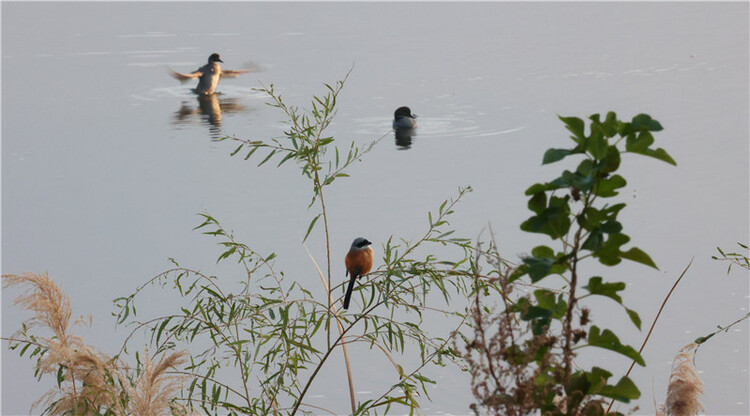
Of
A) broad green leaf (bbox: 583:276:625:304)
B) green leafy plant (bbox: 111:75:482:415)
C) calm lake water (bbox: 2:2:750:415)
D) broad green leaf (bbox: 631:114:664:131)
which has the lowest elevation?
broad green leaf (bbox: 583:276:625:304)

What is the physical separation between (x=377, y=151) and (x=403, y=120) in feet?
1.74

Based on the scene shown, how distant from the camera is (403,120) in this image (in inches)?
293

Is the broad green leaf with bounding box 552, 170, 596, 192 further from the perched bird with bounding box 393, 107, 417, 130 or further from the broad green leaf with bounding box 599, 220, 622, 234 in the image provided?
the perched bird with bounding box 393, 107, 417, 130

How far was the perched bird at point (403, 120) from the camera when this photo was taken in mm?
7441

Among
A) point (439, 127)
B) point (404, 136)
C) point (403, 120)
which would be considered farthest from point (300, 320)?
point (439, 127)

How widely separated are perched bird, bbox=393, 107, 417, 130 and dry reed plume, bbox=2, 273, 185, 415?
5.02m

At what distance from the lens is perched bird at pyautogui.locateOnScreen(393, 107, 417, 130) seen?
744cm

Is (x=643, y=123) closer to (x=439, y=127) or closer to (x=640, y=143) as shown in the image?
(x=640, y=143)

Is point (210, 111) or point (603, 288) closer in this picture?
point (603, 288)

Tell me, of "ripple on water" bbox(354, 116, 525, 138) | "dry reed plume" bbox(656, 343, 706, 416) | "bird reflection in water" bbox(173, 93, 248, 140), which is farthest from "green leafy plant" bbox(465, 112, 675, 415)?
"bird reflection in water" bbox(173, 93, 248, 140)

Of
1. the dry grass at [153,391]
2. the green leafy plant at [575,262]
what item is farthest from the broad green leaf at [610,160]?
the dry grass at [153,391]

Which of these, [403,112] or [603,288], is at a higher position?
[403,112]

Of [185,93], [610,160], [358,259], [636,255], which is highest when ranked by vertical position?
[185,93]

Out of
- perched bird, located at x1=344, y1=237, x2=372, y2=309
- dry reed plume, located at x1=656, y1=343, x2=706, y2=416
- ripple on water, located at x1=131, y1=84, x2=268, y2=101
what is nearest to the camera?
dry reed plume, located at x1=656, y1=343, x2=706, y2=416
